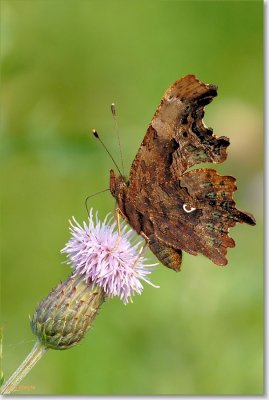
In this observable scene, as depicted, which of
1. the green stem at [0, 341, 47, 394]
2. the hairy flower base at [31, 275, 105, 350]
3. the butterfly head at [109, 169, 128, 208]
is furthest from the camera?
the butterfly head at [109, 169, 128, 208]

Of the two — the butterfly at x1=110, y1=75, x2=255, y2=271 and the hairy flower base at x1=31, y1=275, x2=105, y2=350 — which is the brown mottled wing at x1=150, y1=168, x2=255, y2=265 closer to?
the butterfly at x1=110, y1=75, x2=255, y2=271

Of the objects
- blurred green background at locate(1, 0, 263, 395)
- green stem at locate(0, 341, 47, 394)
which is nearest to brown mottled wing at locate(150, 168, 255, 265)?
green stem at locate(0, 341, 47, 394)

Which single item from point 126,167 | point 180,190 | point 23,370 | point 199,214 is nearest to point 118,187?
point 180,190

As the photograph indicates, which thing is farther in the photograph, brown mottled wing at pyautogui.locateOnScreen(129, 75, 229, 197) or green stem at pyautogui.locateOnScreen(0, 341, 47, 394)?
brown mottled wing at pyautogui.locateOnScreen(129, 75, 229, 197)

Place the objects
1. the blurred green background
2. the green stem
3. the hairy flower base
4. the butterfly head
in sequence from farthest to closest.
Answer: the blurred green background
the butterfly head
the hairy flower base
the green stem

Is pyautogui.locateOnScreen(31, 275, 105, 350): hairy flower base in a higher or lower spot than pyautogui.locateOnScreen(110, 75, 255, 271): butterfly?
lower

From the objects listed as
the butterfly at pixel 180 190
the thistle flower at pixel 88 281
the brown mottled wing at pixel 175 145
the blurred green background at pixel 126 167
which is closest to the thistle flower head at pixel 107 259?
the thistle flower at pixel 88 281

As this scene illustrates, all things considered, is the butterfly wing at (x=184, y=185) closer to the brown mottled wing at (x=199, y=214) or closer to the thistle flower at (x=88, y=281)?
the brown mottled wing at (x=199, y=214)
